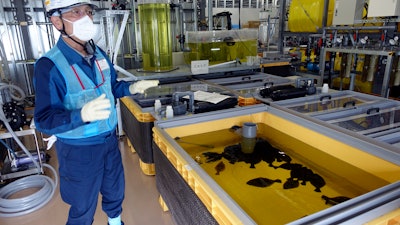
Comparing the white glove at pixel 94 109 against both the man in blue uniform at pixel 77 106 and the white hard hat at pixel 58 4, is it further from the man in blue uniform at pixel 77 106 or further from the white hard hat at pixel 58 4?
the white hard hat at pixel 58 4

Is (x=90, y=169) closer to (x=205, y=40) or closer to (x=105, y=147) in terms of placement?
(x=105, y=147)

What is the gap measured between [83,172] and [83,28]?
2.39 ft

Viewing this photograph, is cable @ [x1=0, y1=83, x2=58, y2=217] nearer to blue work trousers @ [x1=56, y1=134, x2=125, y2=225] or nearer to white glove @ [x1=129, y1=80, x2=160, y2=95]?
blue work trousers @ [x1=56, y1=134, x2=125, y2=225]

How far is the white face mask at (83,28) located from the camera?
51.9 inches

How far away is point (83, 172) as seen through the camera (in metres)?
1.42

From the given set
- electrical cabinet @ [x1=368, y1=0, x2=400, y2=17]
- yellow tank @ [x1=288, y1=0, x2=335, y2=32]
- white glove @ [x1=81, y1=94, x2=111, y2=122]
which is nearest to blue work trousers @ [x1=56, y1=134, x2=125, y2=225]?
white glove @ [x1=81, y1=94, x2=111, y2=122]

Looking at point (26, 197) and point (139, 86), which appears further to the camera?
point (26, 197)

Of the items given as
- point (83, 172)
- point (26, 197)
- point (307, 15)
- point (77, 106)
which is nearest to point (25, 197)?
point (26, 197)

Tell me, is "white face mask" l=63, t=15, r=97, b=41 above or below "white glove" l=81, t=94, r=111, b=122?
above

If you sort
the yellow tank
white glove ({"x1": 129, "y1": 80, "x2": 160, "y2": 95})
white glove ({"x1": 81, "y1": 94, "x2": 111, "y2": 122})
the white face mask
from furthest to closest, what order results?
the yellow tank, white glove ({"x1": 129, "y1": 80, "x2": 160, "y2": 95}), the white face mask, white glove ({"x1": 81, "y1": 94, "x2": 111, "y2": 122})

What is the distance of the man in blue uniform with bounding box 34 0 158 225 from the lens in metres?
1.21

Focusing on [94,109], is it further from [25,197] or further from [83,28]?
[25,197]

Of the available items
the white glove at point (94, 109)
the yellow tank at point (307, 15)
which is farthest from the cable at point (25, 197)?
the yellow tank at point (307, 15)

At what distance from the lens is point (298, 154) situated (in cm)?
160
